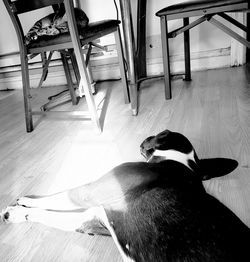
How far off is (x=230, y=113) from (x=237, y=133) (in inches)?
10.2

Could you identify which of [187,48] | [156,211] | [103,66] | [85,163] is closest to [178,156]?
[156,211]

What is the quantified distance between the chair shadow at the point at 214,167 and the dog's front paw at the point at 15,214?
0.66m

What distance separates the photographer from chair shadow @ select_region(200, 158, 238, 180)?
88cm

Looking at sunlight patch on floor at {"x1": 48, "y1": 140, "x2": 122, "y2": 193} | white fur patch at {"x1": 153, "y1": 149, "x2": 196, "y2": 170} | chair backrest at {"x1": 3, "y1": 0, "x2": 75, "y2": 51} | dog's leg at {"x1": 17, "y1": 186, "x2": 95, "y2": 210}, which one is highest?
chair backrest at {"x1": 3, "y1": 0, "x2": 75, "y2": 51}

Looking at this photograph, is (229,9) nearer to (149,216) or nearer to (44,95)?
(149,216)

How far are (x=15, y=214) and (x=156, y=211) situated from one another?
0.60 meters

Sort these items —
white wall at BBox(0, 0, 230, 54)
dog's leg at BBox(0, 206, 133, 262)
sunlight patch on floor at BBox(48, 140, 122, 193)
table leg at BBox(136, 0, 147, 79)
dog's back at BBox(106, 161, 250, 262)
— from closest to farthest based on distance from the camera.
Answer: dog's back at BBox(106, 161, 250, 262), dog's leg at BBox(0, 206, 133, 262), sunlight patch on floor at BBox(48, 140, 122, 193), table leg at BBox(136, 0, 147, 79), white wall at BBox(0, 0, 230, 54)

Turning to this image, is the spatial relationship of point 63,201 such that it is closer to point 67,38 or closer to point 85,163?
point 85,163

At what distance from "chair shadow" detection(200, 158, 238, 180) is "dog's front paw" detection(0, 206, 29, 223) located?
0.66 meters

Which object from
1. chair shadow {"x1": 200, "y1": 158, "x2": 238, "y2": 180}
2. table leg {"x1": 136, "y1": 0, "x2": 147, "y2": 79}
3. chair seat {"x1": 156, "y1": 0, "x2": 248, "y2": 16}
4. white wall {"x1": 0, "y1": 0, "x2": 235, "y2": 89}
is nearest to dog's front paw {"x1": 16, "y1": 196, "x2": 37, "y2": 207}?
chair shadow {"x1": 200, "y1": 158, "x2": 238, "y2": 180}

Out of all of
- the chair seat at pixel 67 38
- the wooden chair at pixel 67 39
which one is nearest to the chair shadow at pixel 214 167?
the wooden chair at pixel 67 39

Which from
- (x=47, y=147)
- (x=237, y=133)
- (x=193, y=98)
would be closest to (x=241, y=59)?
(x=193, y=98)

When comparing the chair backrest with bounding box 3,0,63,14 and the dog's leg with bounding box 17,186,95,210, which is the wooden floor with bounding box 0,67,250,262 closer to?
the dog's leg with bounding box 17,186,95,210

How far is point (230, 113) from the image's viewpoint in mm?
1529
